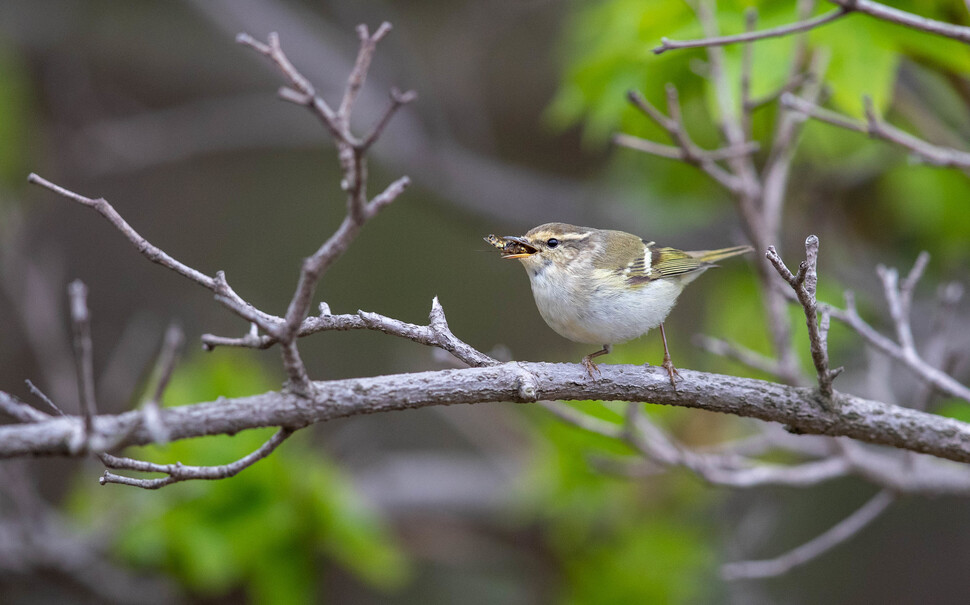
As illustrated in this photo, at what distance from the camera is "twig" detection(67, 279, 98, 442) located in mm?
1116

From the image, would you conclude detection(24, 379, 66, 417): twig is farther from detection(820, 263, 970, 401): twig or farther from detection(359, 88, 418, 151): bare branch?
detection(820, 263, 970, 401): twig

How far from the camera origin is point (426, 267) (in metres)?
6.98

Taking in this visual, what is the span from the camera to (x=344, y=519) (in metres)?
3.40

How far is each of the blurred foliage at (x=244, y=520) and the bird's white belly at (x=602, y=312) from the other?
1591 millimetres

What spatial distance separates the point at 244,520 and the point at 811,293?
257 centimetres

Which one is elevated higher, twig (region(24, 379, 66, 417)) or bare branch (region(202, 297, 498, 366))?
bare branch (region(202, 297, 498, 366))

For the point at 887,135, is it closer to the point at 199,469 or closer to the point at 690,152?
the point at 690,152

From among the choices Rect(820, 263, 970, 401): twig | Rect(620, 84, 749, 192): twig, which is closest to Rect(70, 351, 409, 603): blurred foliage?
Rect(620, 84, 749, 192): twig

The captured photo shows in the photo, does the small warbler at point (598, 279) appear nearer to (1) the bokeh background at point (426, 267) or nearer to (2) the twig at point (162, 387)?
(1) the bokeh background at point (426, 267)

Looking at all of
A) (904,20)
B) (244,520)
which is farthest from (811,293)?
(244,520)

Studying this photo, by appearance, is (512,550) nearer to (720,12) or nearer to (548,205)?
(548,205)

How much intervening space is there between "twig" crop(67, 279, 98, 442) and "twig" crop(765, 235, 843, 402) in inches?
45.1

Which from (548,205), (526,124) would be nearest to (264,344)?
(548,205)

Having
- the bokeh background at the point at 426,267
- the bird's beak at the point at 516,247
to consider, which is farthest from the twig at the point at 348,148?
the bokeh background at the point at 426,267
